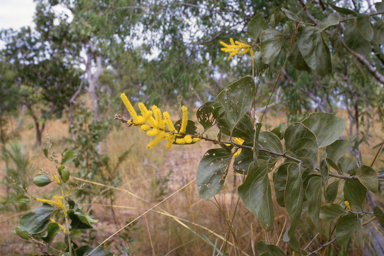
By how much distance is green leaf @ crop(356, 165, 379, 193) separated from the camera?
0.42 metres

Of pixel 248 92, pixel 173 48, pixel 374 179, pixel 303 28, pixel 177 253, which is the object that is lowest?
pixel 177 253

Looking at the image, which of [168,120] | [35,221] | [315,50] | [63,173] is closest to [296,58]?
[315,50]

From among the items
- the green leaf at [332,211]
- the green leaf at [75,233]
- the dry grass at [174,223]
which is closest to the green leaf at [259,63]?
the green leaf at [332,211]

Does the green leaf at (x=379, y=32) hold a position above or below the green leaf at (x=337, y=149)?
above

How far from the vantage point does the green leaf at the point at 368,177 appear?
42cm

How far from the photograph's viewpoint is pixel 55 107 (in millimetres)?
7879

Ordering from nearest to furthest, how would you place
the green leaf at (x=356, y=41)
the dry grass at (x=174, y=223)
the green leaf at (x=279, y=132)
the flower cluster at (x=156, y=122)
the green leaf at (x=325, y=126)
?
the flower cluster at (x=156, y=122), the green leaf at (x=325, y=126), the green leaf at (x=279, y=132), the green leaf at (x=356, y=41), the dry grass at (x=174, y=223)

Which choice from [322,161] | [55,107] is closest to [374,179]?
[322,161]

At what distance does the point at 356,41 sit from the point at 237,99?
1.75ft

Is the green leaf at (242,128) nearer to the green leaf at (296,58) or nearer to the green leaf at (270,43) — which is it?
the green leaf at (270,43)

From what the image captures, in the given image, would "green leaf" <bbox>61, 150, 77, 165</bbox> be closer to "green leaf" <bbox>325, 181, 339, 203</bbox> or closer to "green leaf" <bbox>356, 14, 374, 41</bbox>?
"green leaf" <bbox>325, 181, 339, 203</bbox>

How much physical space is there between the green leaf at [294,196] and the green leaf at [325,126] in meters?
0.11

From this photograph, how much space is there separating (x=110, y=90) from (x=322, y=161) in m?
13.2

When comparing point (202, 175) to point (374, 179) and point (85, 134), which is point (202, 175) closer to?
point (374, 179)
